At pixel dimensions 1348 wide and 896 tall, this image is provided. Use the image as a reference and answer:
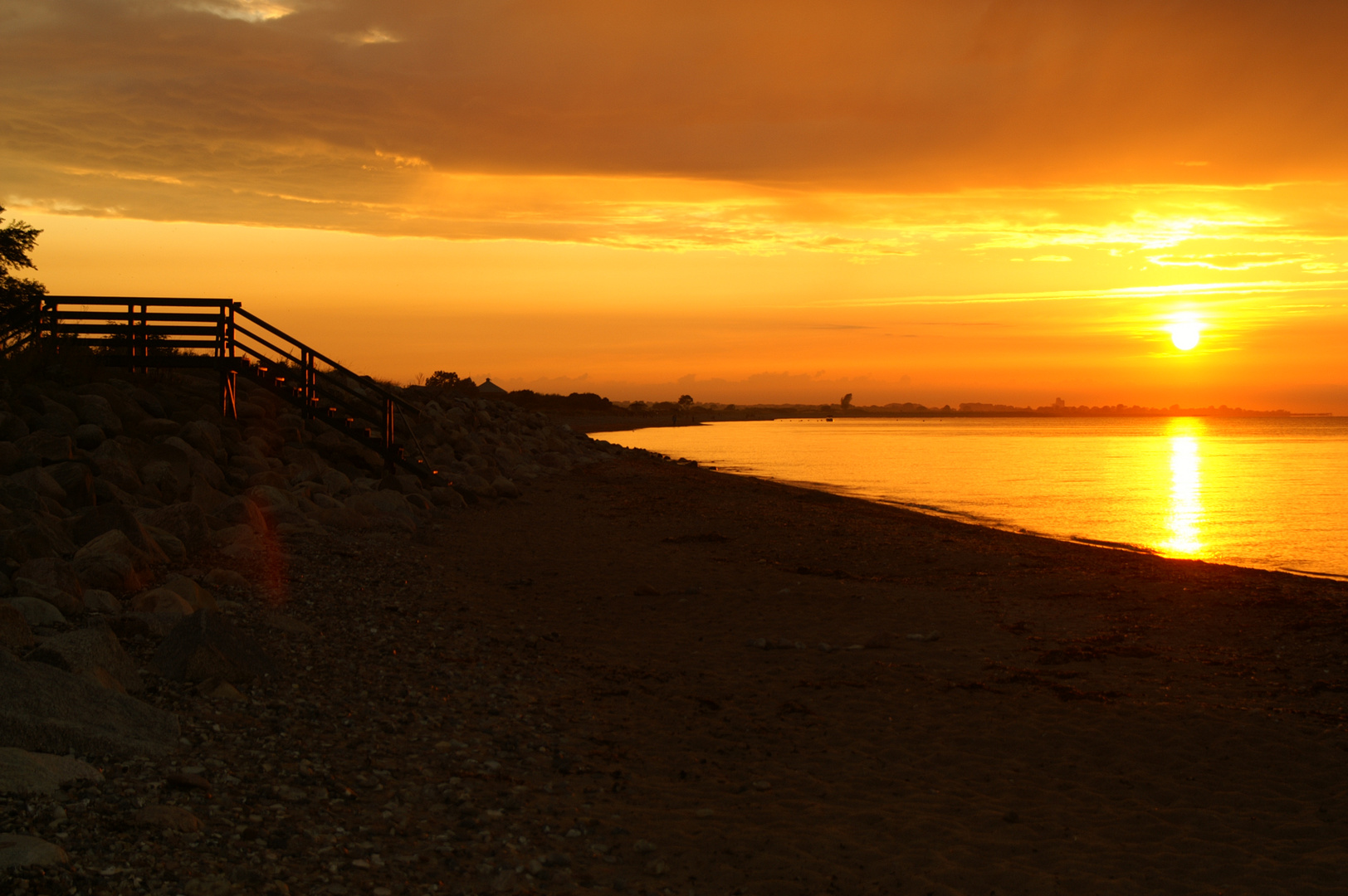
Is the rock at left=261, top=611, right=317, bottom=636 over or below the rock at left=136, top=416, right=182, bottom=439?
below

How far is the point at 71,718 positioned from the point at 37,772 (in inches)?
30.1

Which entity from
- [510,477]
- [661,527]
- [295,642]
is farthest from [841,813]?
[510,477]

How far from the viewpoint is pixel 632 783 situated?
716cm

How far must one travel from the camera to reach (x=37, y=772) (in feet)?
17.6

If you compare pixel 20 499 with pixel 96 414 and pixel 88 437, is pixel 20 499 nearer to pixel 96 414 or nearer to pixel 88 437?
pixel 88 437

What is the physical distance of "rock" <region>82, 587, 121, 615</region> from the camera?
29.2ft

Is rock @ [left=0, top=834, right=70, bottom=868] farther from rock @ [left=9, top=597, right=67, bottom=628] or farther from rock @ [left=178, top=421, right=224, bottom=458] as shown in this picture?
rock @ [left=178, top=421, right=224, bottom=458]

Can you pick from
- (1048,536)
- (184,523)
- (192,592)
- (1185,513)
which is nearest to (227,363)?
(184,523)

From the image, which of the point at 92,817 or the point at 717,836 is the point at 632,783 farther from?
the point at 92,817

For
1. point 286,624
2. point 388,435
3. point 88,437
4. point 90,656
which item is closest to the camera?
point 90,656

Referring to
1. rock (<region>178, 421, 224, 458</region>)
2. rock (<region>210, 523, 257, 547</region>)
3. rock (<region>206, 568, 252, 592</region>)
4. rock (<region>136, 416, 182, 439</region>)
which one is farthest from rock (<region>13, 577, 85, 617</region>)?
rock (<region>136, 416, 182, 439</region>)

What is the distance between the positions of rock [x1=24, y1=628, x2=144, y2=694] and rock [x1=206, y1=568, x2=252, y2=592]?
10.8 feet

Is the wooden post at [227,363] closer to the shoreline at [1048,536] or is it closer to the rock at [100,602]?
the rock at [100,602]

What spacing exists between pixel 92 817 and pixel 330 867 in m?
1.32
